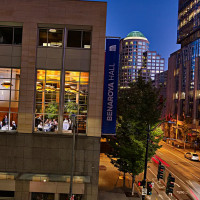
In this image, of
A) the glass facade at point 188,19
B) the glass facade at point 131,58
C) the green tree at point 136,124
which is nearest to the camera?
the green tree at point 136,124

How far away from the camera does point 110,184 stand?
74.4 ft

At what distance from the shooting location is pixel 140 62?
181250mm

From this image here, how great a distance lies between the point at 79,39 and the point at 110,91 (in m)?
5.20

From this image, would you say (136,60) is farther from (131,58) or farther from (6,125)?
(6,125)

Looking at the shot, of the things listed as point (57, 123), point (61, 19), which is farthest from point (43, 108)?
point (61, 19)

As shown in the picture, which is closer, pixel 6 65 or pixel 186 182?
pixel 6 65

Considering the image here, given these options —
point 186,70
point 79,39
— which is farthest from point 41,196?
point 186,70

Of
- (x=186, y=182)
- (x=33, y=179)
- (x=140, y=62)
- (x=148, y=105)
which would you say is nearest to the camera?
(x=33, y=179)

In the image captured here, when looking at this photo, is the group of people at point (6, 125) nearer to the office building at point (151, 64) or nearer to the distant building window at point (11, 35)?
the distant building window at point (11, 35)

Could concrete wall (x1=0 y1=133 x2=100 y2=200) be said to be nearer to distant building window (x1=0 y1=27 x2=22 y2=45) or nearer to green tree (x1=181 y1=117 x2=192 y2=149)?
distant building window (x1=0 y1=27 x2=22 y2=45)

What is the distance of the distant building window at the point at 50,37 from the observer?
1736cm

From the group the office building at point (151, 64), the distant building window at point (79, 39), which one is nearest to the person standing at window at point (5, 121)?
the distant building window at point (79, 39)

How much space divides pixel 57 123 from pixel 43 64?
5.10 m

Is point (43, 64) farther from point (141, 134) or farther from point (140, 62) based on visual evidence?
point (140, 62)
